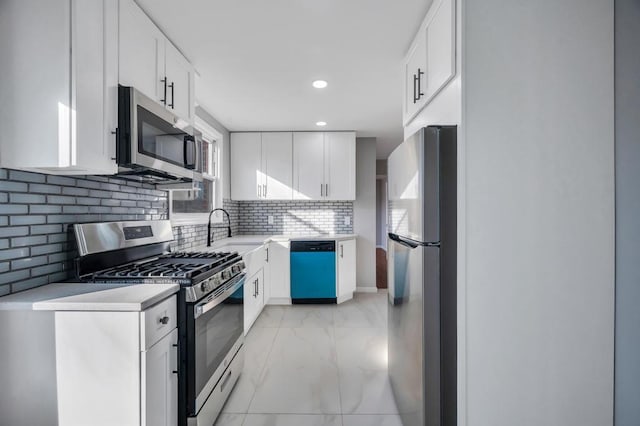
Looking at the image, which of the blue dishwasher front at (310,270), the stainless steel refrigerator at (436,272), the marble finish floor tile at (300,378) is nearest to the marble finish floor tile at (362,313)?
the blue dishwasher front at (310,270)

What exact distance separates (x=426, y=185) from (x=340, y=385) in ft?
5.25

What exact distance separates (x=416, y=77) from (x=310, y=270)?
2.77 m

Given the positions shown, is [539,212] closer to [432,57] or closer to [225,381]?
[432,57]

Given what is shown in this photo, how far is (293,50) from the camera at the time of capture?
218 centimetres

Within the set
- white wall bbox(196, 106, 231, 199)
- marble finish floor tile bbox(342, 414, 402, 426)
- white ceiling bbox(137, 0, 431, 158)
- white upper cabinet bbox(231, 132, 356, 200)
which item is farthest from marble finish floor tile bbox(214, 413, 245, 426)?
white upper cabinet bbox(231, 132, 356, 200)

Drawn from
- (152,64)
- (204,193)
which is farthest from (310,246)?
(152,64)

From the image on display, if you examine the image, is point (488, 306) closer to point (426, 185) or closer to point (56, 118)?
point (426, 185)

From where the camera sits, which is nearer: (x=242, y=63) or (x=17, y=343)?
(x=17, y=343)

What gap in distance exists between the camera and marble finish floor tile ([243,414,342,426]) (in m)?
1.86

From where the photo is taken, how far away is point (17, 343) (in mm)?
1242

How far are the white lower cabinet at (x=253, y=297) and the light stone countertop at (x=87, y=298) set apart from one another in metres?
1.66

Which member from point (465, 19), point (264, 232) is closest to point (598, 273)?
point (465, 19)

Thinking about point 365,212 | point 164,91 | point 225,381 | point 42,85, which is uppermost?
point 164,91

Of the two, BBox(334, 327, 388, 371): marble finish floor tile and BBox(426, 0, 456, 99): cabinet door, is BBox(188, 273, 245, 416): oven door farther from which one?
BBox(426, 0, 456, 99): cabinet door
